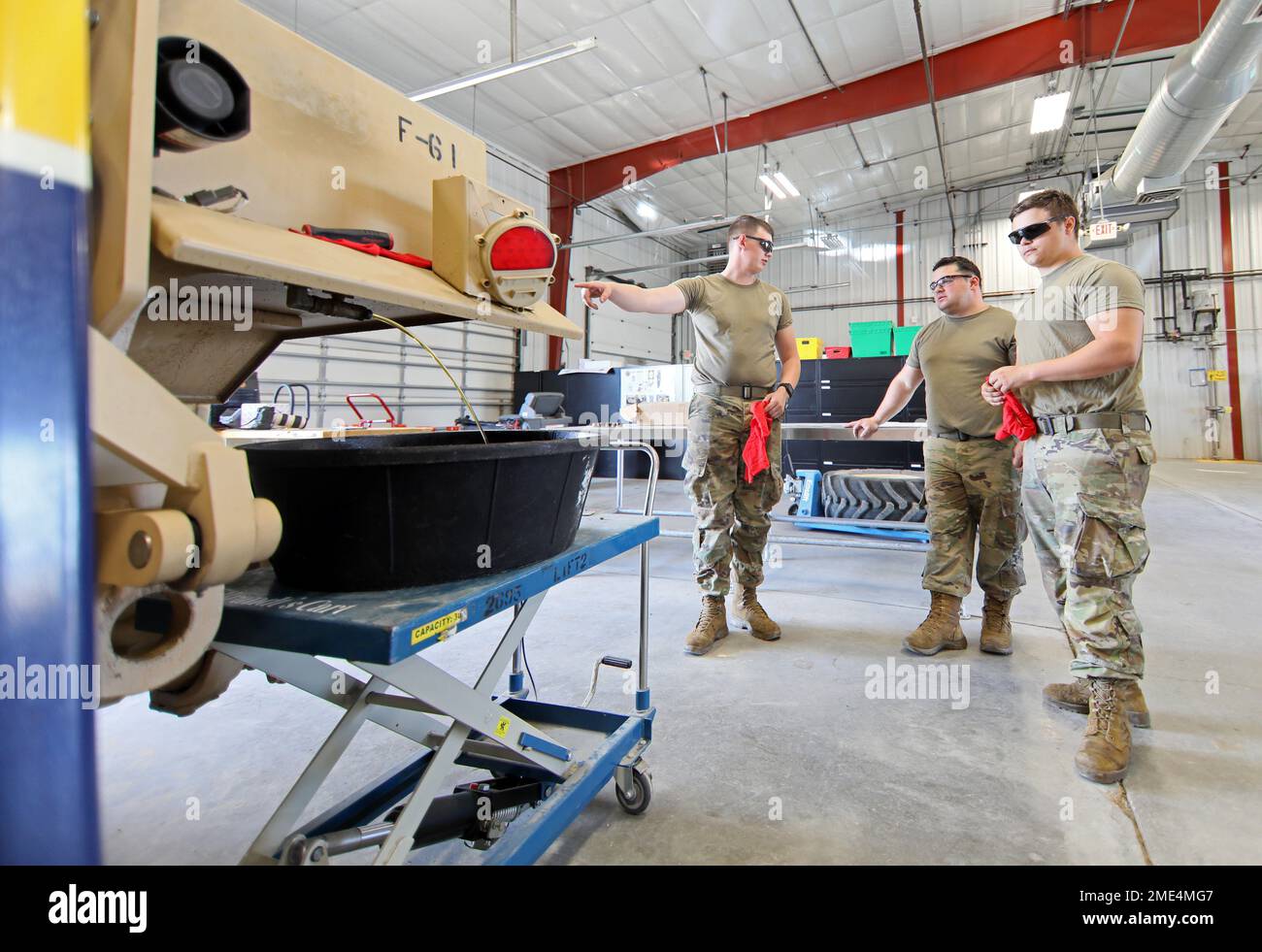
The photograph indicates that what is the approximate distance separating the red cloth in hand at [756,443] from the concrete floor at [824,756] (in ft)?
2.21

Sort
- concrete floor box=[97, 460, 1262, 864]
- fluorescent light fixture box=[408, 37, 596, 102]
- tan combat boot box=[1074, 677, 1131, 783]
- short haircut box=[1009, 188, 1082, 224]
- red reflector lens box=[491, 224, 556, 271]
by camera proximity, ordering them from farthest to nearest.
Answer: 1. fluorescent light fixture box=[408, 37, 596, 102]
2. short haircut box=[1009, 188, 1082, 224]
3. tan combat boot box=[1074, 677, 1131, 783]
4. concrete floor box=[97, 460, 1262, 864]
5. red reflector lens box=[491, 224, 556, 271]

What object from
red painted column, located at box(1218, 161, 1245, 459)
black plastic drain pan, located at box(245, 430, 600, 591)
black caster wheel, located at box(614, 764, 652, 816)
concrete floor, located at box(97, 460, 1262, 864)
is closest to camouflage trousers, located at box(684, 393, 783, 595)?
concrete floor, located at box(97, 460, 1262, 864)

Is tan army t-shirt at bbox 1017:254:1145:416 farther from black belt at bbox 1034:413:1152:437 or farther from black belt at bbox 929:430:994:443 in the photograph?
black belt at bbox 929:430:994:443

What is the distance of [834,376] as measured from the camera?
22.3 ft

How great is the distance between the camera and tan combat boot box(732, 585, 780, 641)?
7.91ft

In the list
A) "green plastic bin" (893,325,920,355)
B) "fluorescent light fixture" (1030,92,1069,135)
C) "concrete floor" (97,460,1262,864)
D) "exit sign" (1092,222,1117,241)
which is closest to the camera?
"concrete floor" (97,460,1262,864)

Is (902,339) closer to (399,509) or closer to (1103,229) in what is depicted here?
(1103,229)

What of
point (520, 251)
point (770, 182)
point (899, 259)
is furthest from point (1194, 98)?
point (899, 259)

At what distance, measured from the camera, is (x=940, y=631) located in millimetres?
2266

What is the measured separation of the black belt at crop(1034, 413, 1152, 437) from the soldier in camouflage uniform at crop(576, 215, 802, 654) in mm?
872

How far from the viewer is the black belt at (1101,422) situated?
1.58 meters
